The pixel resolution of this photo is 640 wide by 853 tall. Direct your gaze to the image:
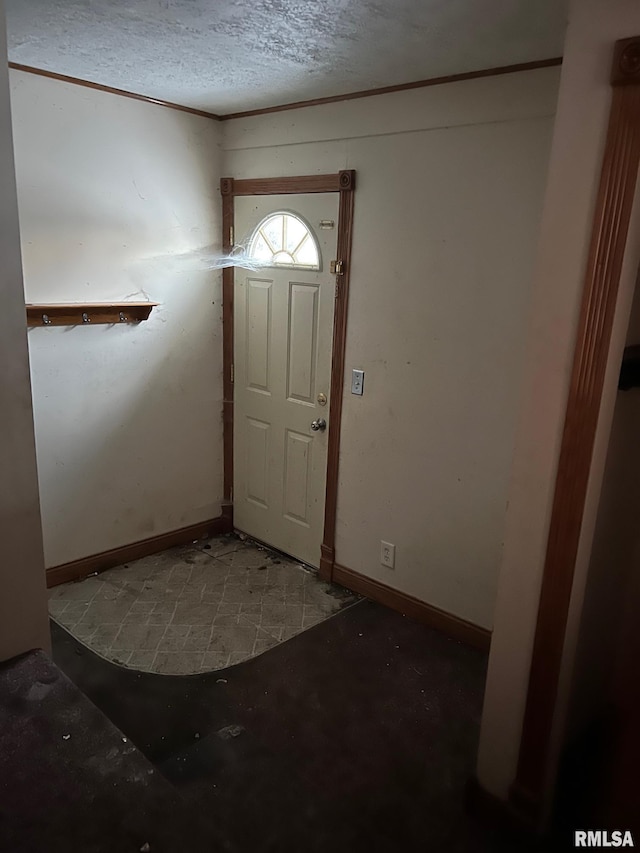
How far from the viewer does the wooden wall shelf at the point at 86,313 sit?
2.90 m

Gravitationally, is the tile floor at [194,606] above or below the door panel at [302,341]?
below

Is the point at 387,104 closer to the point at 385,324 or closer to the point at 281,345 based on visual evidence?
the point at 385,324

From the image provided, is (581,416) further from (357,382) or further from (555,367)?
(357,382)

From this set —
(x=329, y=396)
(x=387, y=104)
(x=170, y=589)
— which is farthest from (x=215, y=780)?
(x=387, y=104)

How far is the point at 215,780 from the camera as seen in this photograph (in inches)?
81.4

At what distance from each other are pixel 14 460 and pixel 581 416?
142 cm

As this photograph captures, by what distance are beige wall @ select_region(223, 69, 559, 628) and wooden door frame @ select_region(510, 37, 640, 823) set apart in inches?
39.6

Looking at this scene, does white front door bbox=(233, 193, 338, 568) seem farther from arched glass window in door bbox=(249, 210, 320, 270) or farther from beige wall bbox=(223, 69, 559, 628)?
beige wall bbox=(223, 69, 559, 628)

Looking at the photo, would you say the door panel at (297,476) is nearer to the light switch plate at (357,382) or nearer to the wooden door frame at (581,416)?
the light switch plate at (357,382)

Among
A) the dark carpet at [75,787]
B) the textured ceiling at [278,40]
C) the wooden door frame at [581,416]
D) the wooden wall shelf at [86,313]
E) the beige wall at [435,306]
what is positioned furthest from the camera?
the wooden wall shelf at [86,313]

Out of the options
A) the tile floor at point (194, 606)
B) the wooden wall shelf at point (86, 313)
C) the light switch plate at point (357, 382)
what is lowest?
the tile floor at point (194, 606)

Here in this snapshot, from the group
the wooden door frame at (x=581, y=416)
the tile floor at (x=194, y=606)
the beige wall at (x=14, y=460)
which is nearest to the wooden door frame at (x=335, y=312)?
the tile floor at (x=194, y=606)

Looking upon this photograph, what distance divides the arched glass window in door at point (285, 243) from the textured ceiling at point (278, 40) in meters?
0.64

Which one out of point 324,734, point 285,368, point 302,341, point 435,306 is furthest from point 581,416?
point 285,368
